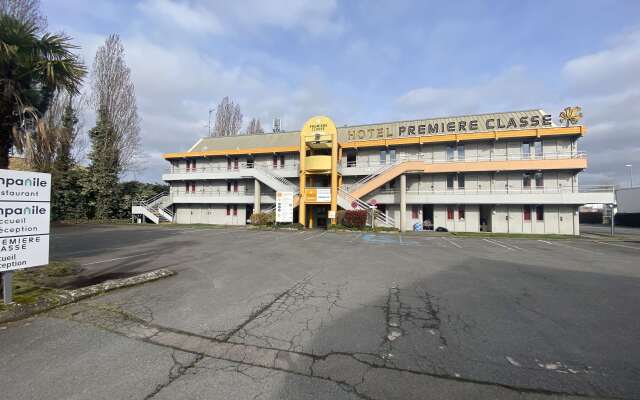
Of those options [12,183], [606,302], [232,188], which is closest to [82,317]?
[12,183]

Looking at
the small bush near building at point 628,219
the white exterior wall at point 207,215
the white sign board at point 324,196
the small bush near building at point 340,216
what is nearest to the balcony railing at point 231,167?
the white exterior wall at point 207,215

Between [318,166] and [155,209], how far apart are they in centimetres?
2451

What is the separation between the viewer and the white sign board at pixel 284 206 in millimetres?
27844

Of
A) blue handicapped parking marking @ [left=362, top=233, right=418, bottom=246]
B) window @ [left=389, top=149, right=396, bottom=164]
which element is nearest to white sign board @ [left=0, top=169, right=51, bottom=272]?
blue handicapped parking marking @ [left=362, top=233, right=418, bottom=246]

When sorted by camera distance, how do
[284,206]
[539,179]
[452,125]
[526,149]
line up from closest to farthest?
[539,179]
[284,206]
[526,149]
[452,125]

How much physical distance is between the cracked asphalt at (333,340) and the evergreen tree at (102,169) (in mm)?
34142

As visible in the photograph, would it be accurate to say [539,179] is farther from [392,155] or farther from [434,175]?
[392,155]

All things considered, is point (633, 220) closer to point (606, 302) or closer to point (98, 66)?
point (606, 302)

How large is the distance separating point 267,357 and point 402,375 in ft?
5.99

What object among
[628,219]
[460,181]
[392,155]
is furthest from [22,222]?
[628,219]

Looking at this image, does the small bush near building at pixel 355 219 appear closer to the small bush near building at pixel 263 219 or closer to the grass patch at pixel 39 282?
the small bush near building at pixel 263 219

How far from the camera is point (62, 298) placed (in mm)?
5652

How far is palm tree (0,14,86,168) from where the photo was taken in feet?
21.9

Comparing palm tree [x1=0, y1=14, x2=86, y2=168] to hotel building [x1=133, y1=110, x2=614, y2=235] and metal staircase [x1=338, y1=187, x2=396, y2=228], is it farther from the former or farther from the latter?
metal staircase [x1=338, y1=187, x2=396, y2=228]
